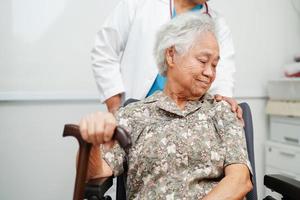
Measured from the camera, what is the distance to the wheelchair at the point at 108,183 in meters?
0.81

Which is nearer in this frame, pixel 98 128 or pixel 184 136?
pixel 98 128

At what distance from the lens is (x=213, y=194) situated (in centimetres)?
104

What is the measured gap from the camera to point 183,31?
124 cm

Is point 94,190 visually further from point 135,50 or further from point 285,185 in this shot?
point 135,50

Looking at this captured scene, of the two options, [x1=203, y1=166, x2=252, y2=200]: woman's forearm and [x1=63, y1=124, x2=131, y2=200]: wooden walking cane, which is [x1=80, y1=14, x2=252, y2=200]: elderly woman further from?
[x1=63, y1=124, x2=131, y2=200]: wooden walking cane

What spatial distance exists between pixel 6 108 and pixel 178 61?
1.05 m

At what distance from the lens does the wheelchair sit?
812 millimetres

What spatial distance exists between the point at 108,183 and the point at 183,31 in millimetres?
573

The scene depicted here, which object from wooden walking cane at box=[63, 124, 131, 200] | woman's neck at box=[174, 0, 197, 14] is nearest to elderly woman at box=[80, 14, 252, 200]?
wooden walking cane at box=[63, 124, 131, 200]

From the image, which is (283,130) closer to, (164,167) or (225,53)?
(225,53)

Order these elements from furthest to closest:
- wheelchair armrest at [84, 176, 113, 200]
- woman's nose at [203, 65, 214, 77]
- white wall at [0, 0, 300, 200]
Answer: white wall at [0, 0, 300, 200] < woman's nose at [203, 65, 214, 77] < wheelchair armrest at [84, 176, 113, 200]

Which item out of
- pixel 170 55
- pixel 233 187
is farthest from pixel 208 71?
pixel 233 187

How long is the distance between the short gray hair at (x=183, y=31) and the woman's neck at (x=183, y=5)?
33 cm

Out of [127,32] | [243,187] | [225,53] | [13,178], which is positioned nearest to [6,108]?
[13,178]
